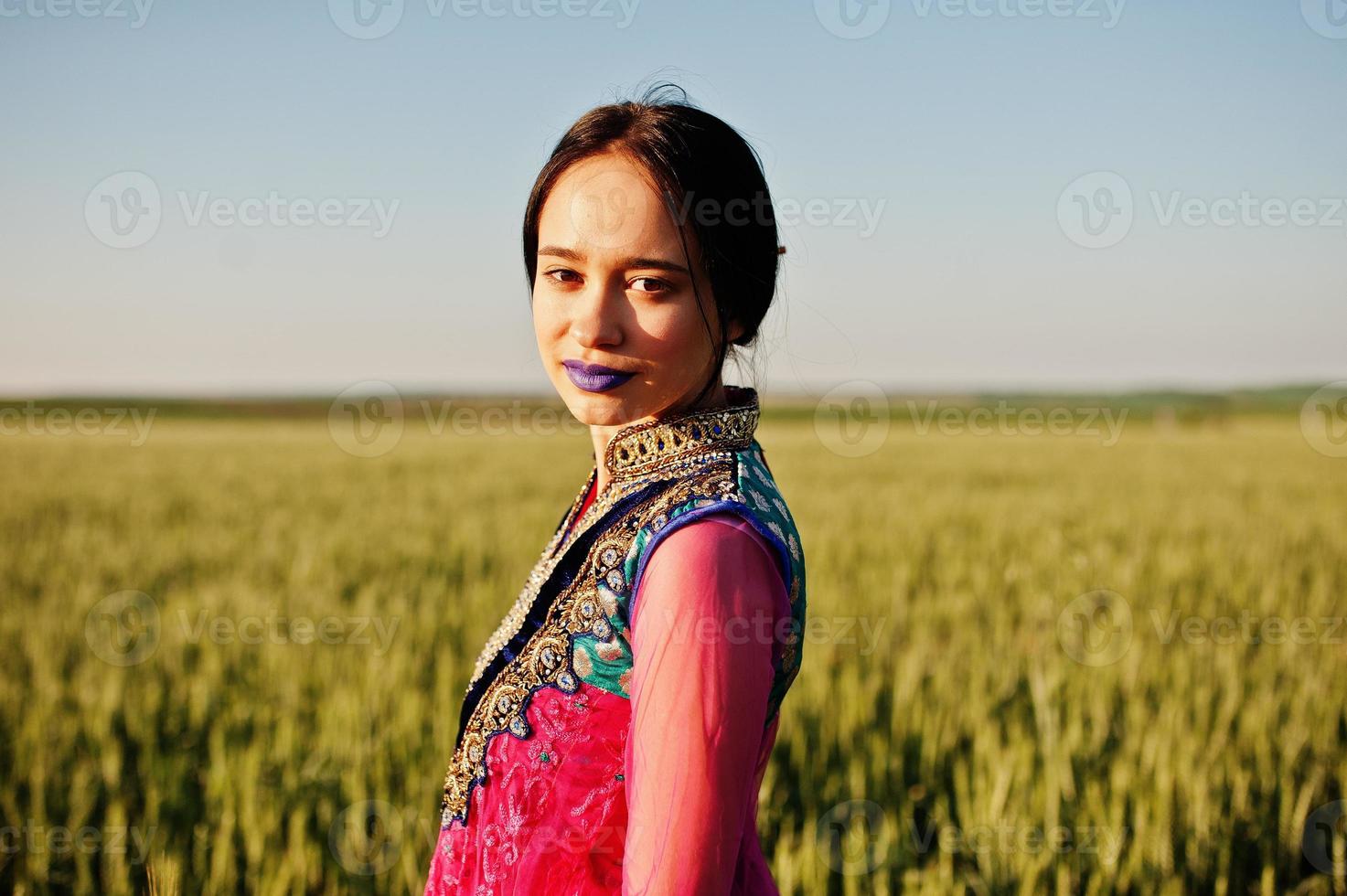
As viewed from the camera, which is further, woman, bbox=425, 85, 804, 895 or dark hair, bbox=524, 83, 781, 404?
dark hair, bbox=524, 83, 781, 404

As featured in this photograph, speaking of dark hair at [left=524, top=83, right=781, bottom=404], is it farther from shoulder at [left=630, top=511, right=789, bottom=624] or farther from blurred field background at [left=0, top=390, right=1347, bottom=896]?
blurred field background at [left=0, top=390, right=1347, bottom=896]

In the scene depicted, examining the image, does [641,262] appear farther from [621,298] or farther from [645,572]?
[645,572]

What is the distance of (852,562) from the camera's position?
5391 mm

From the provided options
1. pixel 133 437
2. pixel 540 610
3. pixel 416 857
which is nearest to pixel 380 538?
pixel 416 857

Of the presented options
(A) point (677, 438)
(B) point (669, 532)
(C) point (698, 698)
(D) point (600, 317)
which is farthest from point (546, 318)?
(C) point (698, 698)

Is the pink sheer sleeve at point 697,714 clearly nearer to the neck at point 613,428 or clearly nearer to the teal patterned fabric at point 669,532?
the teal patterned fabric at point 669,532

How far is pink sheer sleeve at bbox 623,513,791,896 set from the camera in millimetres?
744

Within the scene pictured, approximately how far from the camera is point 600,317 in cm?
91

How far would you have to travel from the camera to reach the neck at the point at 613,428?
98cm

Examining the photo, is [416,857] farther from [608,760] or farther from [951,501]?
[951,501]

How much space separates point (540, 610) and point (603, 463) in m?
0.18

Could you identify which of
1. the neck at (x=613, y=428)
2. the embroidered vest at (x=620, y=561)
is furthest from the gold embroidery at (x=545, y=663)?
the neck at (x=613, y=428)

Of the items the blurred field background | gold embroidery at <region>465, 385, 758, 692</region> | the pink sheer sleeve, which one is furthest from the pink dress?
the blurred field background

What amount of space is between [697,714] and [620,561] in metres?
0.19
